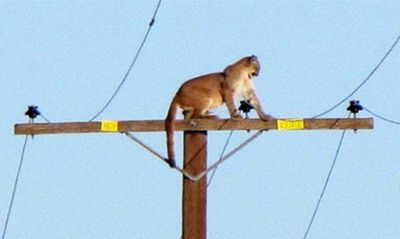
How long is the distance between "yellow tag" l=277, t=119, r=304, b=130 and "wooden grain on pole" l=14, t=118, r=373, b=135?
0.14 feet

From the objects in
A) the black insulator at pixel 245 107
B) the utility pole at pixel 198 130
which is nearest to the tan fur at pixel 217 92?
the black insulator at pixel 245 107

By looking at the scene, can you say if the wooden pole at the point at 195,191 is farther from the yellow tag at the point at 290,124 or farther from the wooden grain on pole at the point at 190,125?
the yellow tag at the point at 290,124

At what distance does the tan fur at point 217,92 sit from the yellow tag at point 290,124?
9.2 inches

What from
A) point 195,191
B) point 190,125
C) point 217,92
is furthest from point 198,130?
point 217,92

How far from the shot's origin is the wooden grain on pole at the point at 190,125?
1853 cm

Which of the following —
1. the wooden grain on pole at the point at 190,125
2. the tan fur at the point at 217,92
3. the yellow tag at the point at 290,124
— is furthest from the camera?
the tan fur at the point at 217,92

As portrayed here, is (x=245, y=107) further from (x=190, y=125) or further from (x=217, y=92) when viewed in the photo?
(x=190, y=125)

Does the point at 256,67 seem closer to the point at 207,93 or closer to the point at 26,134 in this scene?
the point at 207,93

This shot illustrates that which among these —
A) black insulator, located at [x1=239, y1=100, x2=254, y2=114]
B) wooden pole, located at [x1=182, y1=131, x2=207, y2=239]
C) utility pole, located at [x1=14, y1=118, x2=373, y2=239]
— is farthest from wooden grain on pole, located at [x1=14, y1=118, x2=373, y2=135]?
black insulator, located at [x1=239, y1=100, x2=254, y2=114]

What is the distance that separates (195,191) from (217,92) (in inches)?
72.3

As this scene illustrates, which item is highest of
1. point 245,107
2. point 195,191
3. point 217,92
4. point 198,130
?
point 217,92

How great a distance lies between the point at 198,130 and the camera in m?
18.9

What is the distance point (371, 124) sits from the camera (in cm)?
1850

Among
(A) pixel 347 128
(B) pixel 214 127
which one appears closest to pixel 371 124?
(A) pixel 347 128
